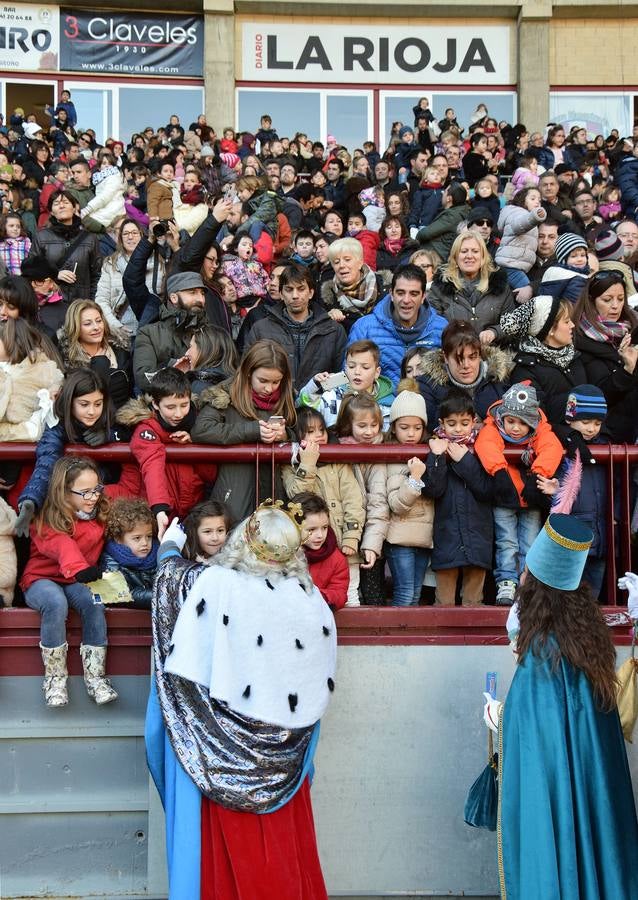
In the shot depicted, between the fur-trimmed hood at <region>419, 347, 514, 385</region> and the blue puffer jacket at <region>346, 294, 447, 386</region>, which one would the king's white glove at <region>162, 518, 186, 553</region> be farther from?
the blue puffer jacket at <region>346, 294, 447, 386</region>

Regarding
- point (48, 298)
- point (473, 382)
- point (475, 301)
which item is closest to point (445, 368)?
point (473, 382)

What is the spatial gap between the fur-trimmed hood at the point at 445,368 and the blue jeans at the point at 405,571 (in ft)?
3.82

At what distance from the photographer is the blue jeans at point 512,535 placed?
20.0 ft

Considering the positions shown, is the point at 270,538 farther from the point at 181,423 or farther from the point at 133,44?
the point at 133,44

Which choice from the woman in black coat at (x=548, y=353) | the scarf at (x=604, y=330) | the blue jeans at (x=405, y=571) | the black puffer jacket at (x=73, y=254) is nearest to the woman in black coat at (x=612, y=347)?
the scarf at (x=604, y=330)

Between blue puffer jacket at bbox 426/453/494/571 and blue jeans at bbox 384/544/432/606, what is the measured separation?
125 mm

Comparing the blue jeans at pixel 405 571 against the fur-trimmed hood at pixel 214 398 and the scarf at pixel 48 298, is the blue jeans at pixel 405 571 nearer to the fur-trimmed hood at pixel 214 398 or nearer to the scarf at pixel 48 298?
the fur-trimmed hood at pixel 214 398

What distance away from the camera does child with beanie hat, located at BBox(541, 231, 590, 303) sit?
8.34 meters

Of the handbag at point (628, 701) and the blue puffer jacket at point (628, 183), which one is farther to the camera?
the blue puffer jacket at point (628, 183)

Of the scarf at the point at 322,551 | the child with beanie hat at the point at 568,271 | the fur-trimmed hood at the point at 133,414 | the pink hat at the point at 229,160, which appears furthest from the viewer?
the pink hat at the point at 229,160

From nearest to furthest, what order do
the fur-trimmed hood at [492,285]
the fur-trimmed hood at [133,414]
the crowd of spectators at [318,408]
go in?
the crowd of spectators at [318,408] < the fur-trimmed hood at [133,414] < the fur-trimmed hood at [492,285]

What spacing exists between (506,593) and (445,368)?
1.47m

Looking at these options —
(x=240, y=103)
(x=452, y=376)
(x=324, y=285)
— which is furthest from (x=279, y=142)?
(x=452, y=376)

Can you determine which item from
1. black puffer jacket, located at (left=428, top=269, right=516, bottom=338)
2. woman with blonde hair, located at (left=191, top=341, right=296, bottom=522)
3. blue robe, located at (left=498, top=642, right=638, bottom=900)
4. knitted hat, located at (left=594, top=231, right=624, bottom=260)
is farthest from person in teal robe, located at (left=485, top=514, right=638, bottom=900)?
knitted hat, located at (left=594, top=231, right=624, bottom=260)
